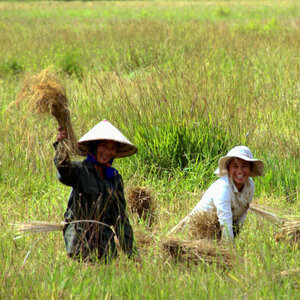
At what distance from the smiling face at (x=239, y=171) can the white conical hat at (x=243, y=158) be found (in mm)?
48

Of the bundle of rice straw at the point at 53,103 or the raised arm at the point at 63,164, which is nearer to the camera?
the raised arm at the point at 63,164

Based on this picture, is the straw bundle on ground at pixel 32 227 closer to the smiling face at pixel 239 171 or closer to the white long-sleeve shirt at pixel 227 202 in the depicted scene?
the white long-sleeve shirt at pixel 227 202

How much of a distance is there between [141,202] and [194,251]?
39.9 inches

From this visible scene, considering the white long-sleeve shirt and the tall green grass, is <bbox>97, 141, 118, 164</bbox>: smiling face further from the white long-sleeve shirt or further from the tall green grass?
the white long-sleeve shirt

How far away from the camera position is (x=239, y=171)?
406cm

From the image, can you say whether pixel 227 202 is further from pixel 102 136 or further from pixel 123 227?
pixel 102 136

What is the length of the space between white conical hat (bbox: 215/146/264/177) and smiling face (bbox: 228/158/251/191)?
0.05m

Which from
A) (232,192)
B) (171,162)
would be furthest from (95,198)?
(171,162)

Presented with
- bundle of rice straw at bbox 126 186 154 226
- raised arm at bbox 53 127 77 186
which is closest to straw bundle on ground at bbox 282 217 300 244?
bundle of rice straw at bbox 126 186 154 226

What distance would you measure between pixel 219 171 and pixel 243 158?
24 centimetres

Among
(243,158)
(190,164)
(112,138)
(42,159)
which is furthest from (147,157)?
(112,138)

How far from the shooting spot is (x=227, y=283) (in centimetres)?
293

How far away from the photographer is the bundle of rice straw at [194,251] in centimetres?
344

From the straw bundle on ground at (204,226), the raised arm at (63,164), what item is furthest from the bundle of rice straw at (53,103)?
the straw bundle on ground at (204,226)
